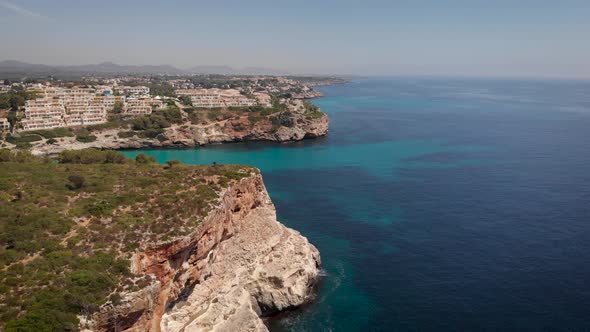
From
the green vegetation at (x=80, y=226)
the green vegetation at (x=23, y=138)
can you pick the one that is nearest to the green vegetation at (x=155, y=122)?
the green vegetation at (x=23, y=138)

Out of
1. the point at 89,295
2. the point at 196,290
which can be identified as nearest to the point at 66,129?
the point at 196,290

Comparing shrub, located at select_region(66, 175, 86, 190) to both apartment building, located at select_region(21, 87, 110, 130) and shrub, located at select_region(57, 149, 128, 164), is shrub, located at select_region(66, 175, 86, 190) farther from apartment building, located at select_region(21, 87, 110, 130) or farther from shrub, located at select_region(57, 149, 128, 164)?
apartment building, located at select_region(21, 87, 110, 130)

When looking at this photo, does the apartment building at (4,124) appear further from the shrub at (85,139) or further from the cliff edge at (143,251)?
the cliff edge at (143,251)

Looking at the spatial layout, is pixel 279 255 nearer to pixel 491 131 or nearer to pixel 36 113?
pixel 36 113

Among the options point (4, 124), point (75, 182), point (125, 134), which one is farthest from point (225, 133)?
point (75, 182)

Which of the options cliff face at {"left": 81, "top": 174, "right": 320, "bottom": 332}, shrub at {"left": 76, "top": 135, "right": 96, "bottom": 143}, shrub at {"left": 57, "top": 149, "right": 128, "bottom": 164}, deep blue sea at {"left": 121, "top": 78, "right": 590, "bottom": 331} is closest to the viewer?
cliff face at {"left": 81, "top": 174, "right": 320, "bottom": 332}

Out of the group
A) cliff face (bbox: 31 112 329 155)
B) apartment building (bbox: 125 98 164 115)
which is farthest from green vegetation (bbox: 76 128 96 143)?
apartment building (bbox: 125 98 164 115)
